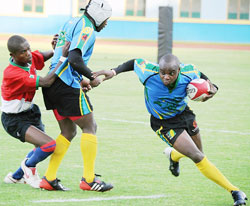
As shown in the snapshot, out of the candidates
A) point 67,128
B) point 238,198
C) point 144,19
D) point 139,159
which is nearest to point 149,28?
point 144,19

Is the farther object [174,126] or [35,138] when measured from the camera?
[174,126]

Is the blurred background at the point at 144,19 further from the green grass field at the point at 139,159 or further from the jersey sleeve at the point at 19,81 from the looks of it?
the jersey sleeve at the point at 19,81

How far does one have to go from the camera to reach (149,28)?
43.8 m

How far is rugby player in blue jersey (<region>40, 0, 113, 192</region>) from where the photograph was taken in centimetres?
641

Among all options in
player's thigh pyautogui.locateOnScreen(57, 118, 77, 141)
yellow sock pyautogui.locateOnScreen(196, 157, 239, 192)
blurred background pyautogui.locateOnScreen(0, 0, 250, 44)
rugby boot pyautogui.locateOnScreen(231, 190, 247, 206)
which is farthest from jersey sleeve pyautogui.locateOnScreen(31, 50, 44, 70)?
blurred background pyautogui.locateOnScreen(0, 0, 250, 44)

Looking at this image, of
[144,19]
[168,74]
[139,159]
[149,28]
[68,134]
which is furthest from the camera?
[144,19]

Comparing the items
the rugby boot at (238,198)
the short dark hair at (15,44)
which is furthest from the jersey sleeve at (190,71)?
the short dark hair at (15,44)

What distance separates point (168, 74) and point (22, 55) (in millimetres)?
1530

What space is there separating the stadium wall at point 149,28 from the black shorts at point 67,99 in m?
36.9

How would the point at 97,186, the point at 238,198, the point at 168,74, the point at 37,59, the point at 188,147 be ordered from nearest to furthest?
the point at 238,198 → the point at 188,147 → the point at 168,74 → the point at 97,186 → the point at 37,59

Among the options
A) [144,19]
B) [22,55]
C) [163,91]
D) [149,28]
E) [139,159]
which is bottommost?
[149,28]

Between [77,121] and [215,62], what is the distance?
20.5 metres

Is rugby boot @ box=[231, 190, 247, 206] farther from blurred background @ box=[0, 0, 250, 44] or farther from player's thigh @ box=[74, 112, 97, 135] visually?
blurred background @ box=[0, 0, 250, 44]

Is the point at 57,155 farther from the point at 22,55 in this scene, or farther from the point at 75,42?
the point at 75,42
